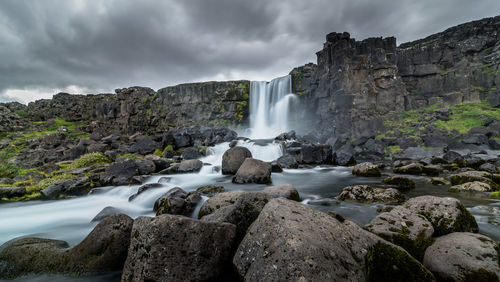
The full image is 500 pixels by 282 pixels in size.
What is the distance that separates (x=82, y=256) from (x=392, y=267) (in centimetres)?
532

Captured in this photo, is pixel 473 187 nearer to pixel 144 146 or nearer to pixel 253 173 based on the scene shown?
pixel 253 173

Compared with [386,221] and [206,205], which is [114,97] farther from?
[386,221]

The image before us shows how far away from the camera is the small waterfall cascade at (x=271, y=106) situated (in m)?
45.9

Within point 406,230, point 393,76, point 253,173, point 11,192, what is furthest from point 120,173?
point 393,76

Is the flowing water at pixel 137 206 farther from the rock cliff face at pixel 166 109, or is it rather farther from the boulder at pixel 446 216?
the rock cliff face at pixel 166 109

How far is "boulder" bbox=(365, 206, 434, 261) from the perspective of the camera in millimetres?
3910

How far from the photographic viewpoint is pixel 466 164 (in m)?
16.4

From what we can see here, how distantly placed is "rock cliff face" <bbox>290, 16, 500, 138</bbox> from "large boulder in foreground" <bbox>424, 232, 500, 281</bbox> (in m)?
34.4

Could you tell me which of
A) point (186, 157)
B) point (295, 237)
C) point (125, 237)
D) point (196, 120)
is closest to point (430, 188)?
point (295, 237)

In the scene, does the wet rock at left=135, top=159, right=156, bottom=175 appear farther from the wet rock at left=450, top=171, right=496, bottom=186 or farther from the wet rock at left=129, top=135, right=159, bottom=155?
the wet rock at left=450, top=171, right=496, bottom=186

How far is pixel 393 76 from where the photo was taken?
127 feet

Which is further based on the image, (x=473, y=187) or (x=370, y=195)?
(x=473, y=187)

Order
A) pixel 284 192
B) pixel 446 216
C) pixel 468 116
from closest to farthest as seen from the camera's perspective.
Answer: pixel 446 216
pixel 284 192
pixel 468 116

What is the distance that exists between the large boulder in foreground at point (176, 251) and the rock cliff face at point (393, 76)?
36646 millimetres
